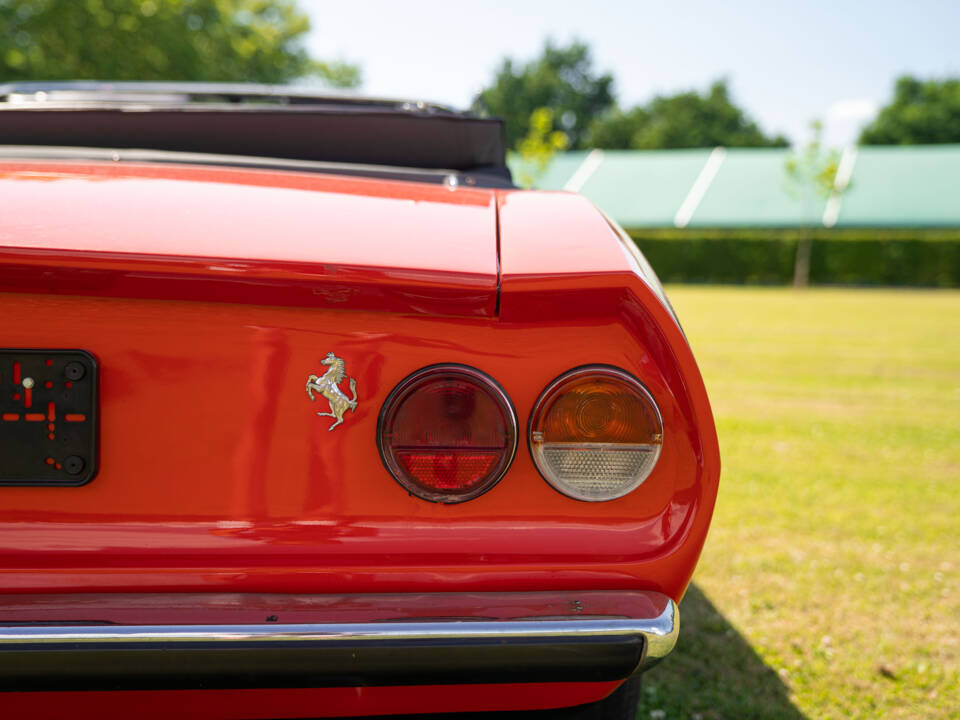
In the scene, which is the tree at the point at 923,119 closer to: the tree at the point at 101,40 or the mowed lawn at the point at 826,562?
the tree at the point at 101,40

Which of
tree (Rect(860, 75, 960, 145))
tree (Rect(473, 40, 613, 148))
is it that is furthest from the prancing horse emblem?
tree (Rect(473, 40, 613, 148))

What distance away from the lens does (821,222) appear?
116ft

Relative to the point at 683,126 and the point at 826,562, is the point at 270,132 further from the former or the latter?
the point at 683,126

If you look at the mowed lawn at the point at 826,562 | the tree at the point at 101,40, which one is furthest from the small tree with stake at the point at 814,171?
the mowed lawn at the point at 826,562

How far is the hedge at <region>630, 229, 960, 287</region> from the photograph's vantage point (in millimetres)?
29016

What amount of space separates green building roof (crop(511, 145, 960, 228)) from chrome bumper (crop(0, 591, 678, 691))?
34239 mm

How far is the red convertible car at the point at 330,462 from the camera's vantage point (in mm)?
1268

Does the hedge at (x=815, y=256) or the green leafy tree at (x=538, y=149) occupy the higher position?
the green leafy tree at (x=538, y=149)

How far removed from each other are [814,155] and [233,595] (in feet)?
120

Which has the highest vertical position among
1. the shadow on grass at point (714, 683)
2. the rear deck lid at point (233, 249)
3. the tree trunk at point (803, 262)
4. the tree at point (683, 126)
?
the tree at point (683, 126)

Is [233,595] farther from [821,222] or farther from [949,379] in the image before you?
[821,222]

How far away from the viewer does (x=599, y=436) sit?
1383 mm

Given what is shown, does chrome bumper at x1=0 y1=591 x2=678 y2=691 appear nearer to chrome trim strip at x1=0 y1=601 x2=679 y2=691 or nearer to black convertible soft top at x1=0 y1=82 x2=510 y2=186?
chrome trim strip at x1=0 y1=601 x2=679 y2=691

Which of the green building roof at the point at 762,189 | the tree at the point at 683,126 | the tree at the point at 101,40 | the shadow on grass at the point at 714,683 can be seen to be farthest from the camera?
the tree at the point at 683,126
